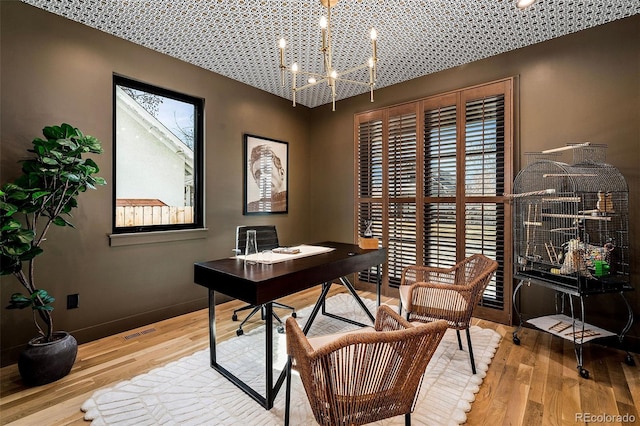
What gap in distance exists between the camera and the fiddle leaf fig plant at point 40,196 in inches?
81.7

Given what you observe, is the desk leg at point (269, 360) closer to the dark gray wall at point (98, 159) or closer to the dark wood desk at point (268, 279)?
the dark wood desk at point (268, 279)

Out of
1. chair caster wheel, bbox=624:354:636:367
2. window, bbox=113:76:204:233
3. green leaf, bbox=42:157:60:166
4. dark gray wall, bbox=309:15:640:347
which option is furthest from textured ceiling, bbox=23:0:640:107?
chair caster wheel, bbox=624:354:636:367

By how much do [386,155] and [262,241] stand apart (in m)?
1.99

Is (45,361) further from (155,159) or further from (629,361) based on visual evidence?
(629,361)

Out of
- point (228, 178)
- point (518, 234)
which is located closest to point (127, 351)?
point (228, 178)

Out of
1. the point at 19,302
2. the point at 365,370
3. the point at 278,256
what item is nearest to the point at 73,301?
the point at 19,302

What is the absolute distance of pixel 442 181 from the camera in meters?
3.62

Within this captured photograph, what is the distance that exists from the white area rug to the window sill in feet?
4.34

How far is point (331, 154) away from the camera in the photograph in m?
4.86

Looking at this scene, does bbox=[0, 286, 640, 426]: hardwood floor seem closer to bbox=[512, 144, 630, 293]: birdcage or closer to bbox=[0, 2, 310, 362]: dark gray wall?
bbox=[0, 2, 310, 362]: dark gray wall

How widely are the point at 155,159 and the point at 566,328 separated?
4.22 metres

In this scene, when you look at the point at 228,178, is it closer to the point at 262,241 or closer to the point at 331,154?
the point at 262,241

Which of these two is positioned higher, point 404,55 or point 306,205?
point 404,55

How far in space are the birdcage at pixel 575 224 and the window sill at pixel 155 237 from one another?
11.1 ft
